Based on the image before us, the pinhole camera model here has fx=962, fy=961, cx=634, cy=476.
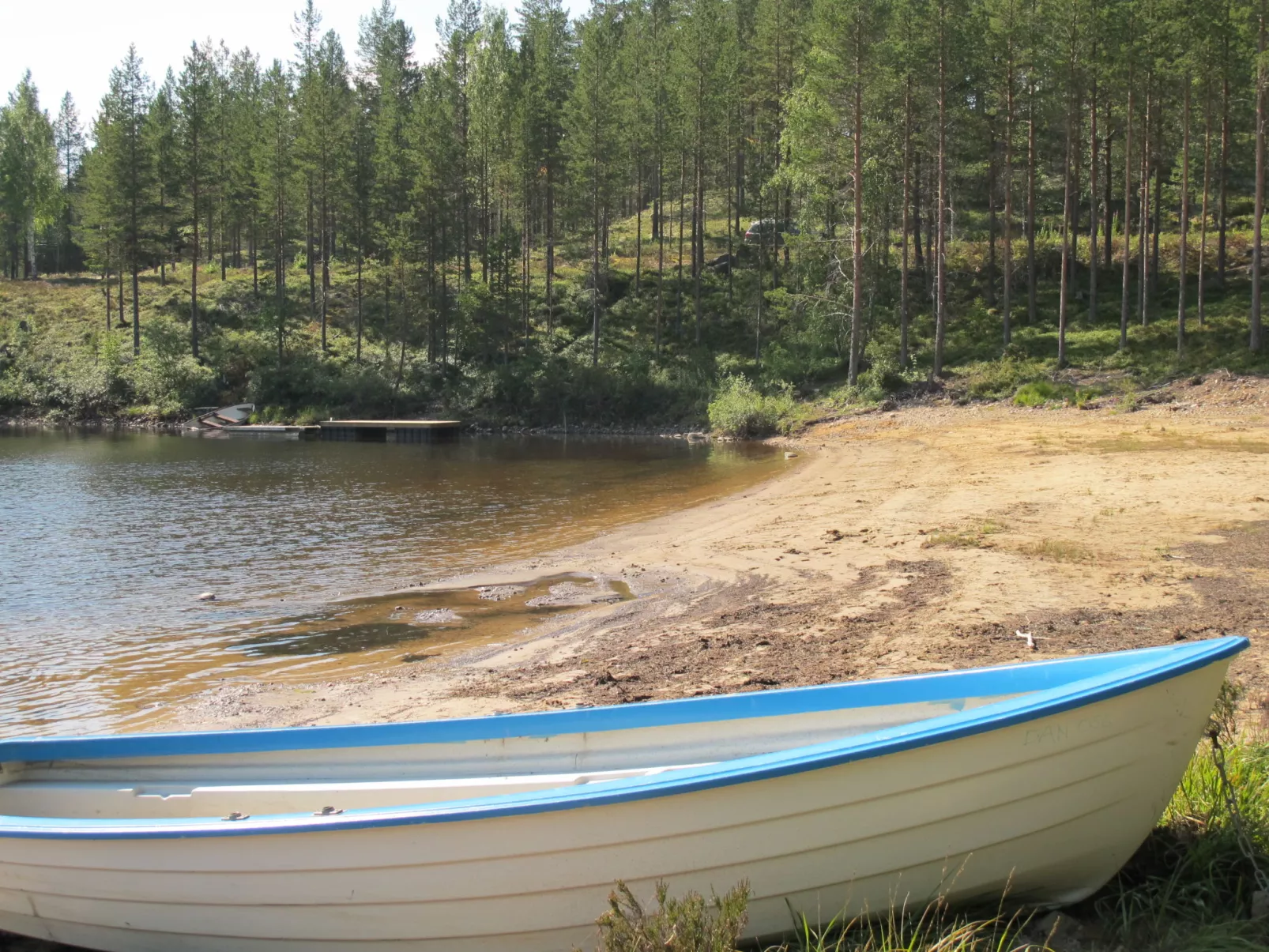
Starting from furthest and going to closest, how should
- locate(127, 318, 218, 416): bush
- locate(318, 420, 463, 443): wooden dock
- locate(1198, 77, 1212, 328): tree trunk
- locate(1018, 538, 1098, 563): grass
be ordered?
locate(127, 318, 218, 416): bush
locate(318, 420, 463, 443): wooden dock
locate(1198, 77, 1212, 328): tree trunk
locate(1018, 538, 1098, 563): grass

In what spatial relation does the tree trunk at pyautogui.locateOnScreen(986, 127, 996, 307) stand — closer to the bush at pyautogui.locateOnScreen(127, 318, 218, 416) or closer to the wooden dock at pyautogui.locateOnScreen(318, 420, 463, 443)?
the wooden dock at pyautogui.locateOnScreen(318, 420, 463, 443)

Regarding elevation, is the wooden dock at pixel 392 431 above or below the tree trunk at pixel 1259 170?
below

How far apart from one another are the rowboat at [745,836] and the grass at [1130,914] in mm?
129

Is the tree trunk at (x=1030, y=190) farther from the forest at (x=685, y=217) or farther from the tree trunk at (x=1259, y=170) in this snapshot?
the tree trunk at (x=1259, y=170)

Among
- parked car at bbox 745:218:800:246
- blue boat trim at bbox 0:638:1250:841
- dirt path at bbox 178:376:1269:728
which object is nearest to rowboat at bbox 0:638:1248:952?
blue boat trim at bbox 0:638:1250:841

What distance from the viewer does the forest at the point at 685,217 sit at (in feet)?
115

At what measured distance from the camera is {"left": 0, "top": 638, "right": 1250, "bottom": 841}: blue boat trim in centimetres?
408

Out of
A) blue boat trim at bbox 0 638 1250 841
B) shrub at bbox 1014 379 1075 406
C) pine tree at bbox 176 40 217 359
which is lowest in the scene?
blue boat trim at bbox 0 638 1250 841

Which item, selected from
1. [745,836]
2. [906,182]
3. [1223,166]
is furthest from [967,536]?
[1223,166]

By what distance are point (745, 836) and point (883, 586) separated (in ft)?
24.7

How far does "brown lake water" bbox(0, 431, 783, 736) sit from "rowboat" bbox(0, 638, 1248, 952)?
14.5ft

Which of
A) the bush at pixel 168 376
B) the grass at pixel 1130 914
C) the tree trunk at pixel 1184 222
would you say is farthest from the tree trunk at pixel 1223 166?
the bush at pixel 168 376

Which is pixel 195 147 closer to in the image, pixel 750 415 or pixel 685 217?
pixel 685 217

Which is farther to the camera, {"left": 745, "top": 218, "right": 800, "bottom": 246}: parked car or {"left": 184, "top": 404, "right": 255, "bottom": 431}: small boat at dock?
{"left": 745, "top": 218, "right": 800, "bottom": 246}: parked car
